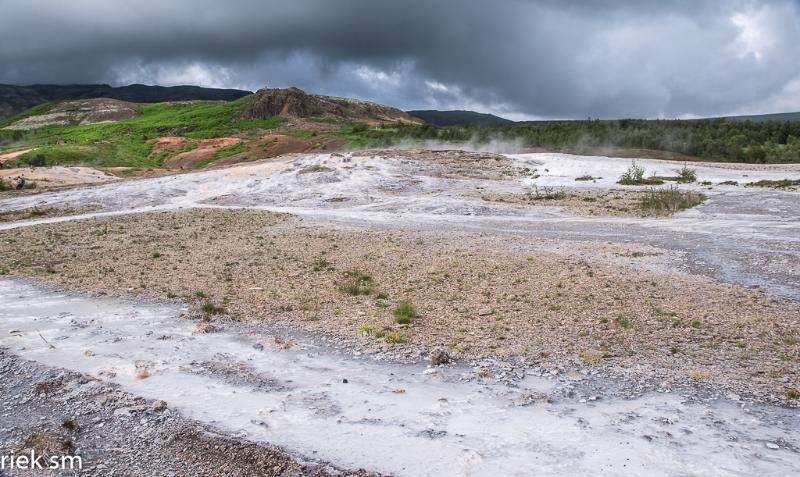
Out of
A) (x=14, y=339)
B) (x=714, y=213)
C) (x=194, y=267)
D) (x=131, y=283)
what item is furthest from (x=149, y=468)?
(x=714, y=213)

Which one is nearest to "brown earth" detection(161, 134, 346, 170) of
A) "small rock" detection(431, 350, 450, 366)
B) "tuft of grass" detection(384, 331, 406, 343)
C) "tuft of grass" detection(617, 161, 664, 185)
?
"tuft of grass" detection(617, 161, 664, 185)

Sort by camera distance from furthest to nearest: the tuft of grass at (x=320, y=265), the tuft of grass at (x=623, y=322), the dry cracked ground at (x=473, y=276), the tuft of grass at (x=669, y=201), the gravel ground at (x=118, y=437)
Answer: the tuft of grass at (x=669, y=201) < the tuft of grass at (x=320, y=265) < the tuft of grass at (x=623, y=322) < the dry cracked ground at (x=473, y=276) < the gravel ground at (x=118, y=437)

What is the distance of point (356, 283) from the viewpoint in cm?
1319

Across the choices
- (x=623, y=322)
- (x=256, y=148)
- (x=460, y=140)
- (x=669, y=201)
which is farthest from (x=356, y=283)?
(x=256, y=148)

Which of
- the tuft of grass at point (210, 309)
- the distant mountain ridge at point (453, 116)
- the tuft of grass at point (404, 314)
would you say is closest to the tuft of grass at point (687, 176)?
the tuft of grass at point (404, 314)

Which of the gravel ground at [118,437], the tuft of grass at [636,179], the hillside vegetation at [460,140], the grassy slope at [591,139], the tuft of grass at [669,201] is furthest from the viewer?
the hillside vegetation at [460,140]

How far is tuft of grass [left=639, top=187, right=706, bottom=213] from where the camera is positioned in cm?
2477

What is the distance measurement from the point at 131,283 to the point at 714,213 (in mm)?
23499

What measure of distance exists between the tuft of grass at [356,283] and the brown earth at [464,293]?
67 mm

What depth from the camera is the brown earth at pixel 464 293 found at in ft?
28.1

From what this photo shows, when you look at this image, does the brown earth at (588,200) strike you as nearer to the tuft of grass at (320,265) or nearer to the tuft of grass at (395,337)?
the tuft of grass at (320,265)

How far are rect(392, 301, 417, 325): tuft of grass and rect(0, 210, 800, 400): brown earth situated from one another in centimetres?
16

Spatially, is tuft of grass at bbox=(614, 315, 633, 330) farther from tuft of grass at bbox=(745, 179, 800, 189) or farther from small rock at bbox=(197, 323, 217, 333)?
tuft of grass at bbox=(745, 179, 800, 189)

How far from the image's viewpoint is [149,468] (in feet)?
18.3
